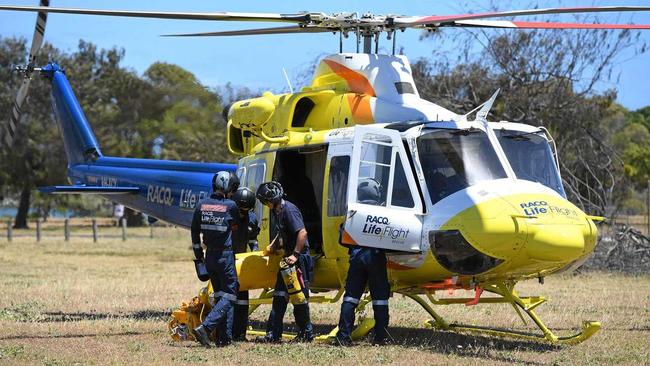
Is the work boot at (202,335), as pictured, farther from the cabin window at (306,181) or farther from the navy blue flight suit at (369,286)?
the cabin window at (306,181)

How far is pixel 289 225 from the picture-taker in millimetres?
10883

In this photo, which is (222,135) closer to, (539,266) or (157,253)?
(157,253)

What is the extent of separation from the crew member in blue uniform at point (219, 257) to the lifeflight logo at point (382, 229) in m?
1.50

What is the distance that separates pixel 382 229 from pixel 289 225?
3.55ft

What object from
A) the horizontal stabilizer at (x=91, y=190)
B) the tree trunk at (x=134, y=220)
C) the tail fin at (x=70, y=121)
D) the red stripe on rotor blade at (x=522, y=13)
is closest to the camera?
the red stripe on rotor blade at (x=522, y=13)

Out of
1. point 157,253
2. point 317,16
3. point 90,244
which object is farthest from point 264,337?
point 90,244

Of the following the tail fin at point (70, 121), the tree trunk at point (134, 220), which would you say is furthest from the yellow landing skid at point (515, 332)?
the tree trunk at point (134, 220)

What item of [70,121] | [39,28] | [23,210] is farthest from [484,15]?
[23,210]

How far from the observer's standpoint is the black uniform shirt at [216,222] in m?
10.7

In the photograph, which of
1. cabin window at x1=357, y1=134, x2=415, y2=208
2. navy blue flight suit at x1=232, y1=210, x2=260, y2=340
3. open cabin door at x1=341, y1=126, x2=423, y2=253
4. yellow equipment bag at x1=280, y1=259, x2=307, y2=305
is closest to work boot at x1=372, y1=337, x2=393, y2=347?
yellow equipment bag at x1=280, y1=259, x2=307, y2=305

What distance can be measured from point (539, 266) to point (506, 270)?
341mm

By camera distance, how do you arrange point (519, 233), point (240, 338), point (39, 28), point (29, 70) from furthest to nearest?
point (29, 70), point (39, 28), point (240, 338), point (519, 233)

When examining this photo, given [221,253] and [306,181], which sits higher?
[306,181]

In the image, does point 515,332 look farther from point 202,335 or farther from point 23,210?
point 23,210
